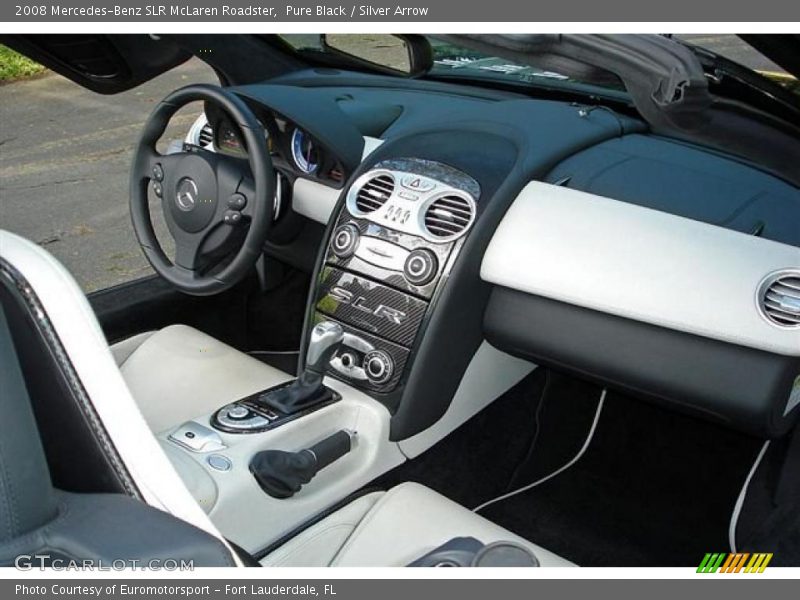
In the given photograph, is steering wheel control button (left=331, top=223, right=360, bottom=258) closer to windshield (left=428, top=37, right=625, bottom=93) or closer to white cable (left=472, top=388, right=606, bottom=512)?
windshield (left=428, top=37, right=625, bottom=93)

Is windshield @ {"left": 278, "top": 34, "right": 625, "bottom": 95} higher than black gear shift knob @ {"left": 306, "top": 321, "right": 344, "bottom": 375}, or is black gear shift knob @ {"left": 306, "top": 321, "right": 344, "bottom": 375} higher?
windshield @ {"left": 278, "top": 34, "right": 625, "bottom": 95}

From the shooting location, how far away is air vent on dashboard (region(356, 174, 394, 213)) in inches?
85.6

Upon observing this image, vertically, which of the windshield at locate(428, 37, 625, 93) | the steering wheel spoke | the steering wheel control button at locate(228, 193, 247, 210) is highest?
the windshield at locate(428, 37, 625, 93)

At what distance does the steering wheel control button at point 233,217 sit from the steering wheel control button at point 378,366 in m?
0.43

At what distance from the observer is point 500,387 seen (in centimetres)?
242

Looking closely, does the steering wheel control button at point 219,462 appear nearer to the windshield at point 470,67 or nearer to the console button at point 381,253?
the console button at point 381,253

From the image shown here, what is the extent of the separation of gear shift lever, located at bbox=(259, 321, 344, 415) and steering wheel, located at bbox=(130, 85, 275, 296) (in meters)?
0.26

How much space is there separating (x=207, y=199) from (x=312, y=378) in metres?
0.50

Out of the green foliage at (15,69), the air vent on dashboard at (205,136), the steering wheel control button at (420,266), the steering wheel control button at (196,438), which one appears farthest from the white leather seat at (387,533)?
the green foliage at (15,69)

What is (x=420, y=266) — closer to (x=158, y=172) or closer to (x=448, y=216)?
(x=448, y=216)

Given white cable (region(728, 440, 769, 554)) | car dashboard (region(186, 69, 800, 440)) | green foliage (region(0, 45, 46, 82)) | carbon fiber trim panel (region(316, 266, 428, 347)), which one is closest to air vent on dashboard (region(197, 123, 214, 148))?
car dashboard (region(186, 69, 800, 440))

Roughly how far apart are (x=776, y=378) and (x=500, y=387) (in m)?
0.78

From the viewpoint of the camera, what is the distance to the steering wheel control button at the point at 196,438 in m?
1.89

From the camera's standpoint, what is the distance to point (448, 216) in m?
2.07
